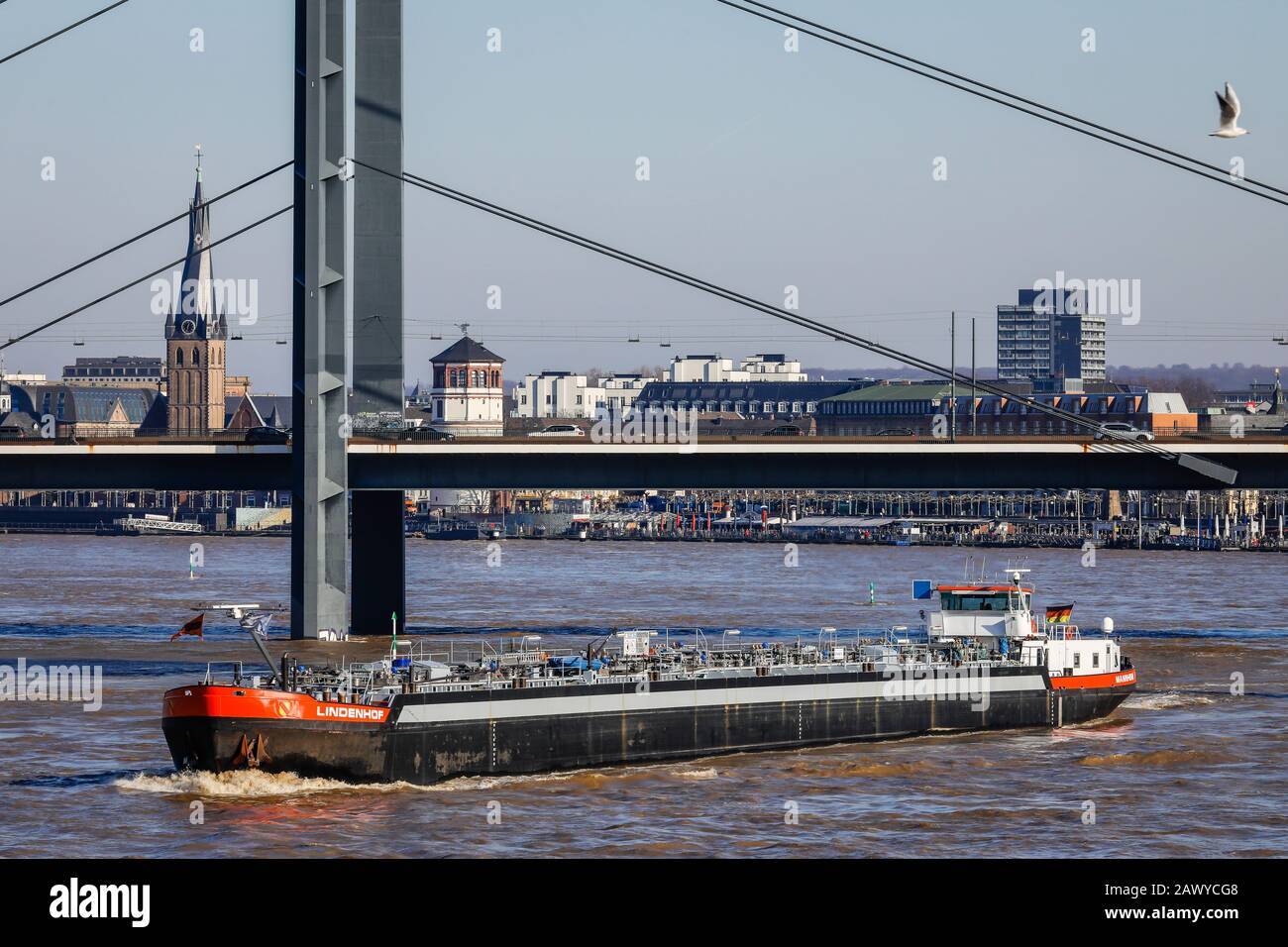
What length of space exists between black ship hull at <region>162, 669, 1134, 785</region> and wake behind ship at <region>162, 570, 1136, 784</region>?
3cm

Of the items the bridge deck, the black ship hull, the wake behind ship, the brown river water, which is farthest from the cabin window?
the bridge deck

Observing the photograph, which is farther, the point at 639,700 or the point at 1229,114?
the point at 639,700

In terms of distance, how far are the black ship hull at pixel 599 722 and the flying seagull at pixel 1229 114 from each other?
63.7 feet

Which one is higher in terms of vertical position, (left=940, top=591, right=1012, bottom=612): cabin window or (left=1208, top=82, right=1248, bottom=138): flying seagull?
(left=1208, top=82, right=1248, bottom=138): flying seagull

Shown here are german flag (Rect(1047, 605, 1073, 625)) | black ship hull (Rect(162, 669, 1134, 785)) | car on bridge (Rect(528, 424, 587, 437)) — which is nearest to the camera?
black ship hull (Rect(162, 669, 1134, 785))

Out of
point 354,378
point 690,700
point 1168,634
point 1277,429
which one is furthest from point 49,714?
point 1277,429

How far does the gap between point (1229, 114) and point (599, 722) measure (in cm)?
2006

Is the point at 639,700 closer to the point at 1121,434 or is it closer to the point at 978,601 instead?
the point at 978,601

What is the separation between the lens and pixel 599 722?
139 ft

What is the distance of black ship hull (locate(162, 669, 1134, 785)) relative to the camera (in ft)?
124

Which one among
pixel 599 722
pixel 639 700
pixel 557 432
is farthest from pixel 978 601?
pixel 557 432

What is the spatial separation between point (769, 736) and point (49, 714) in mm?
18920

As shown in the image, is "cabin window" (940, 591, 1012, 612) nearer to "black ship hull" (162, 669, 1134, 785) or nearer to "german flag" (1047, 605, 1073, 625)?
"german flag" (1047, 605, 1073, 625)
